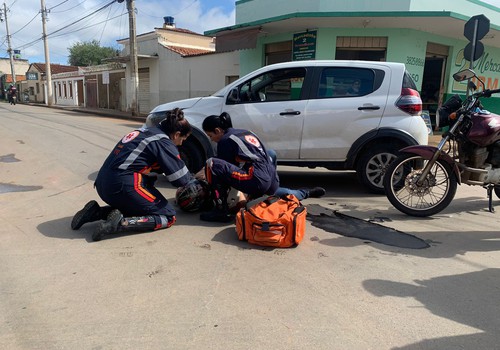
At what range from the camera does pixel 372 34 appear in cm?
1307

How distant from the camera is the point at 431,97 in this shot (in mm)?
15297

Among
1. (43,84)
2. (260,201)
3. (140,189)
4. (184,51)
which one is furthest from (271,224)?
(43,84)

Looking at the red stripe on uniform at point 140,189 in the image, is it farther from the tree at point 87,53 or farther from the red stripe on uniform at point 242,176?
the tree at point 87,53

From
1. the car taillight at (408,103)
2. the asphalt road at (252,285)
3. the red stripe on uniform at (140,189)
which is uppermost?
the car taillight at (408,103)

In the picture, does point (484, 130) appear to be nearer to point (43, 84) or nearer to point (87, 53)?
point (43, 84)

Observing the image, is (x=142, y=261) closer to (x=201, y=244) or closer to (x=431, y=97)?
(x=201, y=244)

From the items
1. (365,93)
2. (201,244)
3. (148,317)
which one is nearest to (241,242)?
(201,244)

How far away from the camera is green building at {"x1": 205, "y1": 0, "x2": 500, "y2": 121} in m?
12.3

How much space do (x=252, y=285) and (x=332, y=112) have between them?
3.30 meters

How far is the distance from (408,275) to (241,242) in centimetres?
158

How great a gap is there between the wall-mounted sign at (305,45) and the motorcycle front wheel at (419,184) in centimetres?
966

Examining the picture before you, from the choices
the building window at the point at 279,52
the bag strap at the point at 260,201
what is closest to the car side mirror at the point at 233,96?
the bag strap at the point at 260,201

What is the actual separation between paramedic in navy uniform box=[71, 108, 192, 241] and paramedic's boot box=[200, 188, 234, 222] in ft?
1.68

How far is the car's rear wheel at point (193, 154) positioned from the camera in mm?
6091
